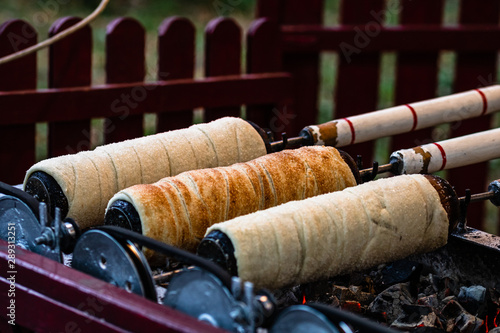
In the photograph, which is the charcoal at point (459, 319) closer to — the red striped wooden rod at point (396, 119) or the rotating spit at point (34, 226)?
the red striped wooden rod at point (396, 119)

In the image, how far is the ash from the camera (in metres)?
1.53

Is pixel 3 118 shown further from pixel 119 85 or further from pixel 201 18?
pixel 201 18

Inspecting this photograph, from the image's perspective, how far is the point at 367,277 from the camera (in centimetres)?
174

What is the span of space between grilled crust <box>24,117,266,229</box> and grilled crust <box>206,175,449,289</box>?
1.19ft

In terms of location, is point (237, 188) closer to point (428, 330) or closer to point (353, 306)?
point (353, 306)

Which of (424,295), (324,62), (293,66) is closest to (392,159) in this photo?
(424,295)

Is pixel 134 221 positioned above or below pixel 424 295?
above

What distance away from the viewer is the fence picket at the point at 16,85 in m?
2.72

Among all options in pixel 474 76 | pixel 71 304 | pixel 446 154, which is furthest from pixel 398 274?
pixel 474 76

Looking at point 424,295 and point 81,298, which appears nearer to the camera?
point 81,298

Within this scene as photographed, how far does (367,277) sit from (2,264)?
80cm

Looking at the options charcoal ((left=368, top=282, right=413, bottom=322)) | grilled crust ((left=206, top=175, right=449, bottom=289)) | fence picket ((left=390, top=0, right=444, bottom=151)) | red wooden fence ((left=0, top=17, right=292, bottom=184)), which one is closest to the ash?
charcoal ((left=368, top=282, right=413, bottom=322))

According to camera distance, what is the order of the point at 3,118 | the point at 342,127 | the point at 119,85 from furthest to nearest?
the point at 119,85 < the point at 3,118 < the point at 342,127

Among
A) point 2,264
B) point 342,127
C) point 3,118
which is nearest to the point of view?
point 2,264
